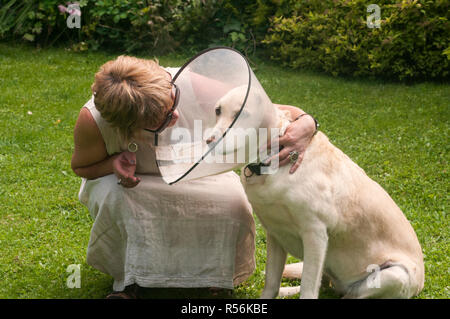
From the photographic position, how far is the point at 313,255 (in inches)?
105

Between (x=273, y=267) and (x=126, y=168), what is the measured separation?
0.95m

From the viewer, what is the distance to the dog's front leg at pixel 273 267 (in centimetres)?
300

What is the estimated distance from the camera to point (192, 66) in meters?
2.76

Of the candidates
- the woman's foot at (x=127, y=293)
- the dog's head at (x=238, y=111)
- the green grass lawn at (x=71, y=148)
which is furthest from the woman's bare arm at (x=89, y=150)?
the dog's head at (x=238, y=111)

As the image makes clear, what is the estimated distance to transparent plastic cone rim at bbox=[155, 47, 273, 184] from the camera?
221cm

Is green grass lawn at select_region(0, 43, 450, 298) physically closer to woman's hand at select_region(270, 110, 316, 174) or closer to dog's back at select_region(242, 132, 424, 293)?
dog's back at select_region(242, 132, 424, 293)

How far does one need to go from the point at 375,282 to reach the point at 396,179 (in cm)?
235

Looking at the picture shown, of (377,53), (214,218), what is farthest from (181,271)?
(377,53)

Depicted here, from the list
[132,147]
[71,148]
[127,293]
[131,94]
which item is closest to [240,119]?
[131,94]

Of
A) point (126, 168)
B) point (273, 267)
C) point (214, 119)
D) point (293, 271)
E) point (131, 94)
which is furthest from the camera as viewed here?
point (293, 271)

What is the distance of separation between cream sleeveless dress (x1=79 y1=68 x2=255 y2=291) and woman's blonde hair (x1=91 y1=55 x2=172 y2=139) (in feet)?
0.85

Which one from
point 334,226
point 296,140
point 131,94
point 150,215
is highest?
point 131,94

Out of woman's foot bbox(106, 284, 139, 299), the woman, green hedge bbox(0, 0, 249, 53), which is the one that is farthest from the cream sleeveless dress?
green hedge bbox(0, 0, 249, 53)

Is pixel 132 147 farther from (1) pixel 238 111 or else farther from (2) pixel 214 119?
(1) pixel 238 111
